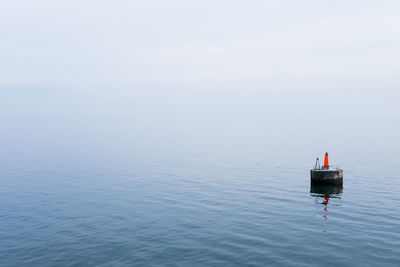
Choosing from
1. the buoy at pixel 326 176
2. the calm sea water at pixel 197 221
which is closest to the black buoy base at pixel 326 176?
the buoy at pixel 326 176

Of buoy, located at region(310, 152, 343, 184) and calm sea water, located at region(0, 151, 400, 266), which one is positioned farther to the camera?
buoy, located at region(310, 152, 343, 184)

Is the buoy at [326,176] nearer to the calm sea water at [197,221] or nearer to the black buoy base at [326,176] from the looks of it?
the black buoy base at [326,176]

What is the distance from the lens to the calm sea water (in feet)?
83.0

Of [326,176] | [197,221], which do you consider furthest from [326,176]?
[197,221]

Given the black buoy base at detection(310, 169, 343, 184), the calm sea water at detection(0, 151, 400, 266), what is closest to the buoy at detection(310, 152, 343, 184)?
the black buoy base at detection(310, 169, 343, 184)

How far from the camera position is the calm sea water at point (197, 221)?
83.0ft

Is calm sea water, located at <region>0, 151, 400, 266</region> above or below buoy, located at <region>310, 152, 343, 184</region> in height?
below

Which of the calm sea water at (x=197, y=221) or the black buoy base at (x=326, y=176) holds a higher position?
the black buoy base at (x=326, y=176)

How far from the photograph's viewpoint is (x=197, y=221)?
35.1 metres

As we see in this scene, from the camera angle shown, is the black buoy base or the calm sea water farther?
the black buoy base

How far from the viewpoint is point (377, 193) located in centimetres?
4969

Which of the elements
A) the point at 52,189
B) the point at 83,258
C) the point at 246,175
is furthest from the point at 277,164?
the point at 83,258

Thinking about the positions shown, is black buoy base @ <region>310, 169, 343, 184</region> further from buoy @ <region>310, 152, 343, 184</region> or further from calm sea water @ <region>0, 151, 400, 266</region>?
calm sea water @ <region>0, 151, 400, 266</region>

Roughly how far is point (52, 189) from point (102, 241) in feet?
97.6
